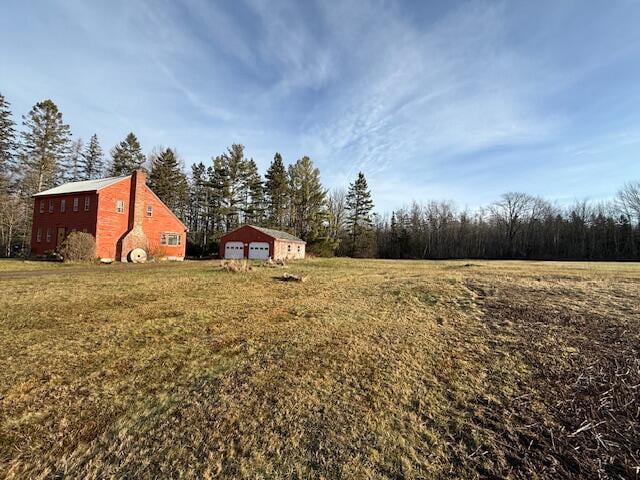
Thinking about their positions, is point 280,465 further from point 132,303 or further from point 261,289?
point 261,289

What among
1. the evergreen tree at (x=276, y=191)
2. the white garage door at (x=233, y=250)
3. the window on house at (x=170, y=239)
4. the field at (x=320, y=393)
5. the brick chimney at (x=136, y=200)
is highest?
the evergreen tree at (x=276, y=191)

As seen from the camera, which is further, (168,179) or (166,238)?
(168,179)

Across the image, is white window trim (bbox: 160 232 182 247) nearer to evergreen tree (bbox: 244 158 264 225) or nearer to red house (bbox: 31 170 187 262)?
red house (bbox: 31 170 187 262)

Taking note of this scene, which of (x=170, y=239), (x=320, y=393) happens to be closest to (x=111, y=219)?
(x=170, y=239)

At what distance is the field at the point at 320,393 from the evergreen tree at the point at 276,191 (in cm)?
3735

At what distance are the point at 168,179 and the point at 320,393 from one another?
139ft

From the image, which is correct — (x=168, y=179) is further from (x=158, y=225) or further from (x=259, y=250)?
(x=259, y=250)

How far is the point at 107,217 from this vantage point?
79.3 feet

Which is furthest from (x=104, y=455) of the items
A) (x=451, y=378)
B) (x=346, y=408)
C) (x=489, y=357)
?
(x=489, y=357)

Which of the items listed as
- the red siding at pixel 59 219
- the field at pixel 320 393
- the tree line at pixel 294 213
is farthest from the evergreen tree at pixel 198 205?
the field at pixel 320 393

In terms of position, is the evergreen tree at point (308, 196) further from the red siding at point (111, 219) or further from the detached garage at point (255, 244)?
the red siding at point (111, 219)

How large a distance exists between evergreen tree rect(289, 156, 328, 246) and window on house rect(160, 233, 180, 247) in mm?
18048

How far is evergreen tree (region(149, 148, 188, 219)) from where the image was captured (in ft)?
128

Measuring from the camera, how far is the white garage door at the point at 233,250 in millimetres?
32969
